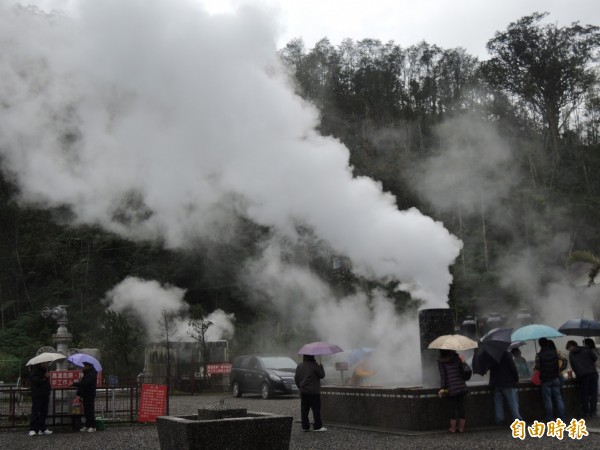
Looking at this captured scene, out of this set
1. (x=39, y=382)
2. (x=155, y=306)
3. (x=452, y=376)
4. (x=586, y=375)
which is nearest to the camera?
(x=452, y=376)

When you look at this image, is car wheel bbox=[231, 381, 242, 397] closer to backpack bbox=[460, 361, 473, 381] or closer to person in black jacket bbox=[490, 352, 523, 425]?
person in black jacket bbox=[490, 352, 523, 425]

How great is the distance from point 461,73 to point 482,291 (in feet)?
87.0

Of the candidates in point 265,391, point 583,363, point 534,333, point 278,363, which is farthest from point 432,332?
point 278,363

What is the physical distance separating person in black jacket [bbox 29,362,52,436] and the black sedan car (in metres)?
9.12

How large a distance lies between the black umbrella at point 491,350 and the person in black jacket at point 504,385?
0.11 meters

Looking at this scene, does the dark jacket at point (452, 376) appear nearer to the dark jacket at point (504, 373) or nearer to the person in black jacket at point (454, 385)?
the person in black jacket at point (454, 385)

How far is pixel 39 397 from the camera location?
1334 centimetres

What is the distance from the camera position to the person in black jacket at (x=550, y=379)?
40.1ft

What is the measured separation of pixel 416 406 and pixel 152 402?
5997mm

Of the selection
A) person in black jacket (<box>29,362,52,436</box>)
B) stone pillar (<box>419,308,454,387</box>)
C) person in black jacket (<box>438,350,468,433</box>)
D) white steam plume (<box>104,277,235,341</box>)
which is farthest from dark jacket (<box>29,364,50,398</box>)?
white steam plume (<box>104,277,235,341</box>)

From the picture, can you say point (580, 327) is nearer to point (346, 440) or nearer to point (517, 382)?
point (517, 382)

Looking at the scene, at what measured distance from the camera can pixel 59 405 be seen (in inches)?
589

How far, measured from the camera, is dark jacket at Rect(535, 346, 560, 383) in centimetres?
1221

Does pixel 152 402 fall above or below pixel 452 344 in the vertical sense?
below
